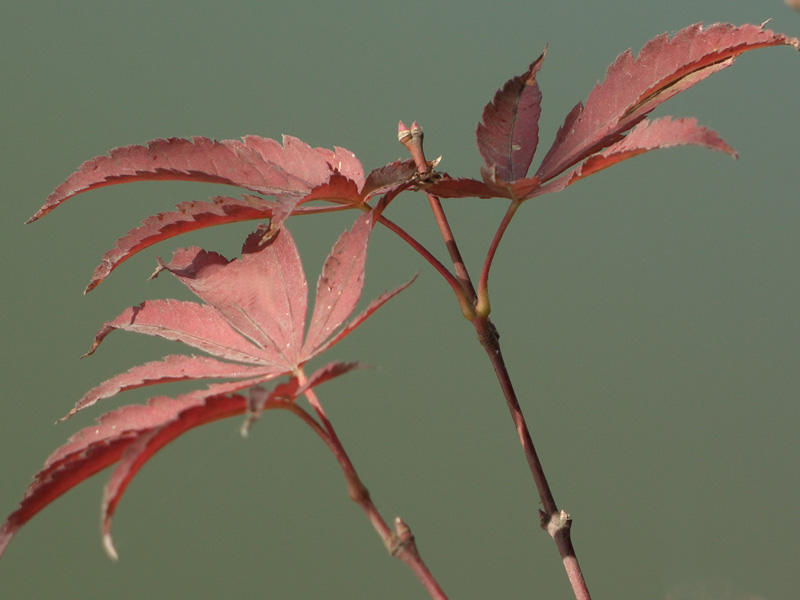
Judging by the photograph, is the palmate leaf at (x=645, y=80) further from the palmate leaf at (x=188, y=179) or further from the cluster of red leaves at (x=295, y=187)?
the palmate leaf at (x=188, y=179)

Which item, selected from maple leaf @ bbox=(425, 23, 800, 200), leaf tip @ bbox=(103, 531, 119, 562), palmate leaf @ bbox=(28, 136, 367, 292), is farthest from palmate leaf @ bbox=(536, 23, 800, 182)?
leaf tip @ bbox=(103, 531, 119, 562)

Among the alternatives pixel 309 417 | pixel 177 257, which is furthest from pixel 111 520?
pixel 177 257

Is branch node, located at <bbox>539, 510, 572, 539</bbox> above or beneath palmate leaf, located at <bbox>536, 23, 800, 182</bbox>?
beneath

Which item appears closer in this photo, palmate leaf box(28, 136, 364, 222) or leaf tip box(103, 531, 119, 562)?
leaf tip box(103, 531, 119, 562)

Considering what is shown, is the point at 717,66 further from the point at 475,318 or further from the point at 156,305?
the point at 156,305

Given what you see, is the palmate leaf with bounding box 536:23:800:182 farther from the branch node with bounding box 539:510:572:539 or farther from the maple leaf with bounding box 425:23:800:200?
the branch node with bounding box 539:510:572:539

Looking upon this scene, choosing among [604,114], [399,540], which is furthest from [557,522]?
[604,114]

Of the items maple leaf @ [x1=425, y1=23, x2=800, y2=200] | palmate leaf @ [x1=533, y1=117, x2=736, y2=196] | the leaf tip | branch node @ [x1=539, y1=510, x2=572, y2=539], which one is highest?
maple leaf @ [x1=425, y1=23, x2=800, y2=200]

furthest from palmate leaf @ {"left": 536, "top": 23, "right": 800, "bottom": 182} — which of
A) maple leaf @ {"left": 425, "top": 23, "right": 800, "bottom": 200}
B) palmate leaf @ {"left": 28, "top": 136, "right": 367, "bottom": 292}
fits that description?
palmate leaf @ {"left": 28, "top": 136, "right": 367, "bottom": 292}

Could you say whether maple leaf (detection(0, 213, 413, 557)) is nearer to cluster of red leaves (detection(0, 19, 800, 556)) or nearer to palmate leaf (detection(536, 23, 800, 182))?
cluster of red leaves (detection(0, 19, 800, 556))
